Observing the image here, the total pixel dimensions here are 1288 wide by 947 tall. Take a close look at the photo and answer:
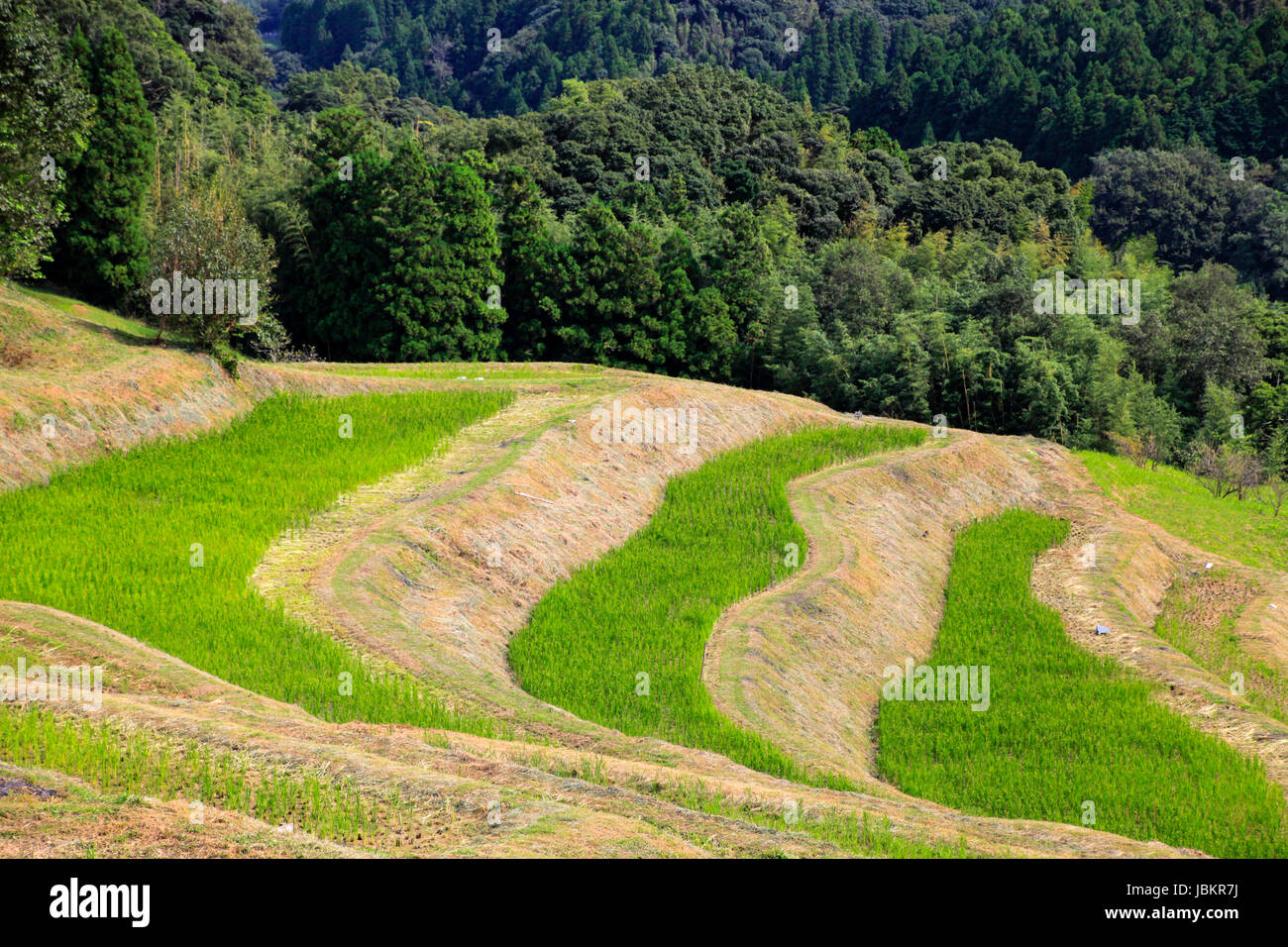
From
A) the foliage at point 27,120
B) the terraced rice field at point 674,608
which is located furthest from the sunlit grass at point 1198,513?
the foliage at point 27,120

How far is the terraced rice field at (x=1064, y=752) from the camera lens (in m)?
13.6

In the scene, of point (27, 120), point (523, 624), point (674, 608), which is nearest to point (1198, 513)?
point (674, 608)

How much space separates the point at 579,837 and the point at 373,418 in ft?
65.7

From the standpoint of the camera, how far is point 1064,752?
629 inches

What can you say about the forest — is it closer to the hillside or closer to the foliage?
the foliage

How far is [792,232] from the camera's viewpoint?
218ft

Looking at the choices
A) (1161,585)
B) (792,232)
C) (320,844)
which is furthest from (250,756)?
(792,232)

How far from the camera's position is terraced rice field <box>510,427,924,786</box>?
1458cm

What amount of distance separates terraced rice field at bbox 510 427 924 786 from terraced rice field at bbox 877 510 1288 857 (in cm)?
297

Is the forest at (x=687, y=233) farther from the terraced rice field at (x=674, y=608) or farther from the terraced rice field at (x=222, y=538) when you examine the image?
the terraced rice field at (x=674, y=608)

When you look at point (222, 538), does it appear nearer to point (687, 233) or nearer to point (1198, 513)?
point (1198, 513)

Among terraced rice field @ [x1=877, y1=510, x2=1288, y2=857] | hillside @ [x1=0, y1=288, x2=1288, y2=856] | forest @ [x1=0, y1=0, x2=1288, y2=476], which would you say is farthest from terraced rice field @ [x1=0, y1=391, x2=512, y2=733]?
terraced rice field @ [x1=877, y1=510, x2=1288, y2=857]

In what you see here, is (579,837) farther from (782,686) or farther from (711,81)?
(711,81)

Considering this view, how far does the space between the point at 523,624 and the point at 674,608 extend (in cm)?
255
